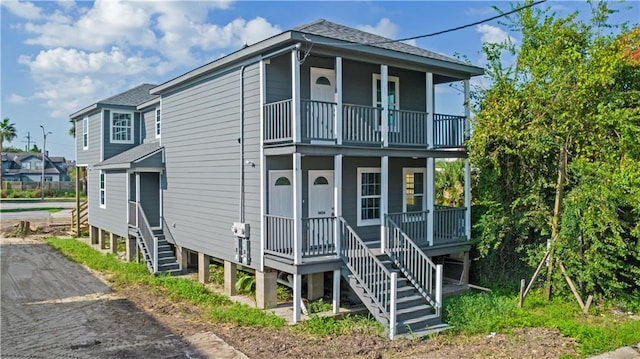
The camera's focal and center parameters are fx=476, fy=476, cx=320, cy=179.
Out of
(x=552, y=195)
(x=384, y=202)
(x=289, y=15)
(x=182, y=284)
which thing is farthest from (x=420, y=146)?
(x=182, y=284)

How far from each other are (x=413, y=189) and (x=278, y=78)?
571 centimetres

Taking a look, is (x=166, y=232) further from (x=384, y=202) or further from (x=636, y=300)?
(x=636, y=300)

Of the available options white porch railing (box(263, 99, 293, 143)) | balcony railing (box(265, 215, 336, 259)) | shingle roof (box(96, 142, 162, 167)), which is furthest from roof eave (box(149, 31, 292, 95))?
balcony railing (box(265, 215, 336, 259))

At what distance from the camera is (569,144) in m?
11.9

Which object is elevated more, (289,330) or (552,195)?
(552,195)

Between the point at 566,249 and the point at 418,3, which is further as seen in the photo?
the point at 418,3

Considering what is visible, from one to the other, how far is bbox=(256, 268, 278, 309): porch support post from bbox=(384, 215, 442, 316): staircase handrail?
288 centimetres

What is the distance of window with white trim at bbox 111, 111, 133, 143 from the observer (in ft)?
65.6

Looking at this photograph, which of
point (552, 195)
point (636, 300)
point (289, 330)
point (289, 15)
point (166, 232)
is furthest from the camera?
point (166, 232)

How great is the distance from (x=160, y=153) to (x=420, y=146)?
8.90 meters

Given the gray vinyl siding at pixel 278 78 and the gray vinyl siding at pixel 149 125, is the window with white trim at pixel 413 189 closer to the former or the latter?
the gray vinyl siding at pixel 278 78

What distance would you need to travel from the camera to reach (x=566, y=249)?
11.7 metres

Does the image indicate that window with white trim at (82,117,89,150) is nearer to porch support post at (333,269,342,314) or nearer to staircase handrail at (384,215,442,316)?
porch support post at (333,269,342,314)

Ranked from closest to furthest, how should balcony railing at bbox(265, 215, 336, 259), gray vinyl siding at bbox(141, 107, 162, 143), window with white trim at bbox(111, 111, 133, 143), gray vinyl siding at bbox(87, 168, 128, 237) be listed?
balcony railing at bbox(265, 215, 336, 259) → gray vinyl siding at bbox(87, 168, 128, 237) → gray vinyl siding at bbox(141, 107, 162, 143) → window with white trim at bbox(111, 111, 133, 143)
